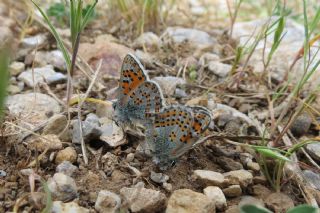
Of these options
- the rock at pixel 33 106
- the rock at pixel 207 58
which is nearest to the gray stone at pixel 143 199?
the rock at pixel 33 106

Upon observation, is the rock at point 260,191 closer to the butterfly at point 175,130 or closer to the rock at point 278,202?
the rock at point 278,202

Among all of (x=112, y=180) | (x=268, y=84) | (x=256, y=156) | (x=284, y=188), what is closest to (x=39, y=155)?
(x=112, y=180)

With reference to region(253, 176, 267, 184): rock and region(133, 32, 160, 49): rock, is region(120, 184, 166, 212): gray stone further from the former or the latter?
region(133, 32, 160, 49): rock

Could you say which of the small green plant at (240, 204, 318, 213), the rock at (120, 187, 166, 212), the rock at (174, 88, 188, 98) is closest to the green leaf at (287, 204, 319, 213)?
the small green plant at (240, 204, 318, 213)

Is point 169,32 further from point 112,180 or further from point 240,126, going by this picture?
point 112,180

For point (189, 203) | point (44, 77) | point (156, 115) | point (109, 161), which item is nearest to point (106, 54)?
point (44, 77)

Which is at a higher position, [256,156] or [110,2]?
[110,2]
